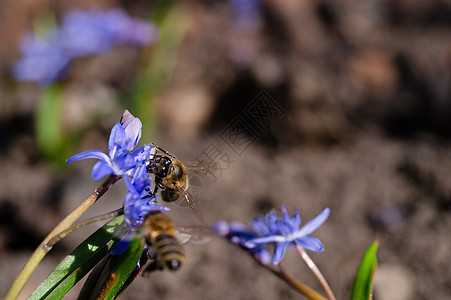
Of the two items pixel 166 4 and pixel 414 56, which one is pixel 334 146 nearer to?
pixel 414 56

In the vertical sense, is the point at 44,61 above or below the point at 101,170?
above

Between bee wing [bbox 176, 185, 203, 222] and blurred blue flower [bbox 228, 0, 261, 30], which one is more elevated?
blurred blue flower [bbox 228, 0, 261, 30]

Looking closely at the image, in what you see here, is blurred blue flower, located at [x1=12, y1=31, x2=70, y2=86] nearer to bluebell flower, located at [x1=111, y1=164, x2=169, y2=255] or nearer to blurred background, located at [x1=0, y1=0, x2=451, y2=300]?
blurred background, located at [x1=0, y1=0, x2=451, y2=300]

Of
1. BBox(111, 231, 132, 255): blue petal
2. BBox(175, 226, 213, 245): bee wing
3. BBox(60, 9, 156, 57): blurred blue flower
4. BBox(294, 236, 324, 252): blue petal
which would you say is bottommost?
BBox(294, 236, 324, 252): blue petal

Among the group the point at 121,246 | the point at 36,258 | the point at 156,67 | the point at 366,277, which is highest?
the point at 156,67

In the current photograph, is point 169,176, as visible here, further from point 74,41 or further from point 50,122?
point 74,41

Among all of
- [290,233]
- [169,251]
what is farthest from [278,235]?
[169,251]

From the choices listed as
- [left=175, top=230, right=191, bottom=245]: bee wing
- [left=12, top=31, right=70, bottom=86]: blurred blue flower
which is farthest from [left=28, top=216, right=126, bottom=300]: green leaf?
[left=12, top=31, right=70, bottom=86]: blurred blue flower
